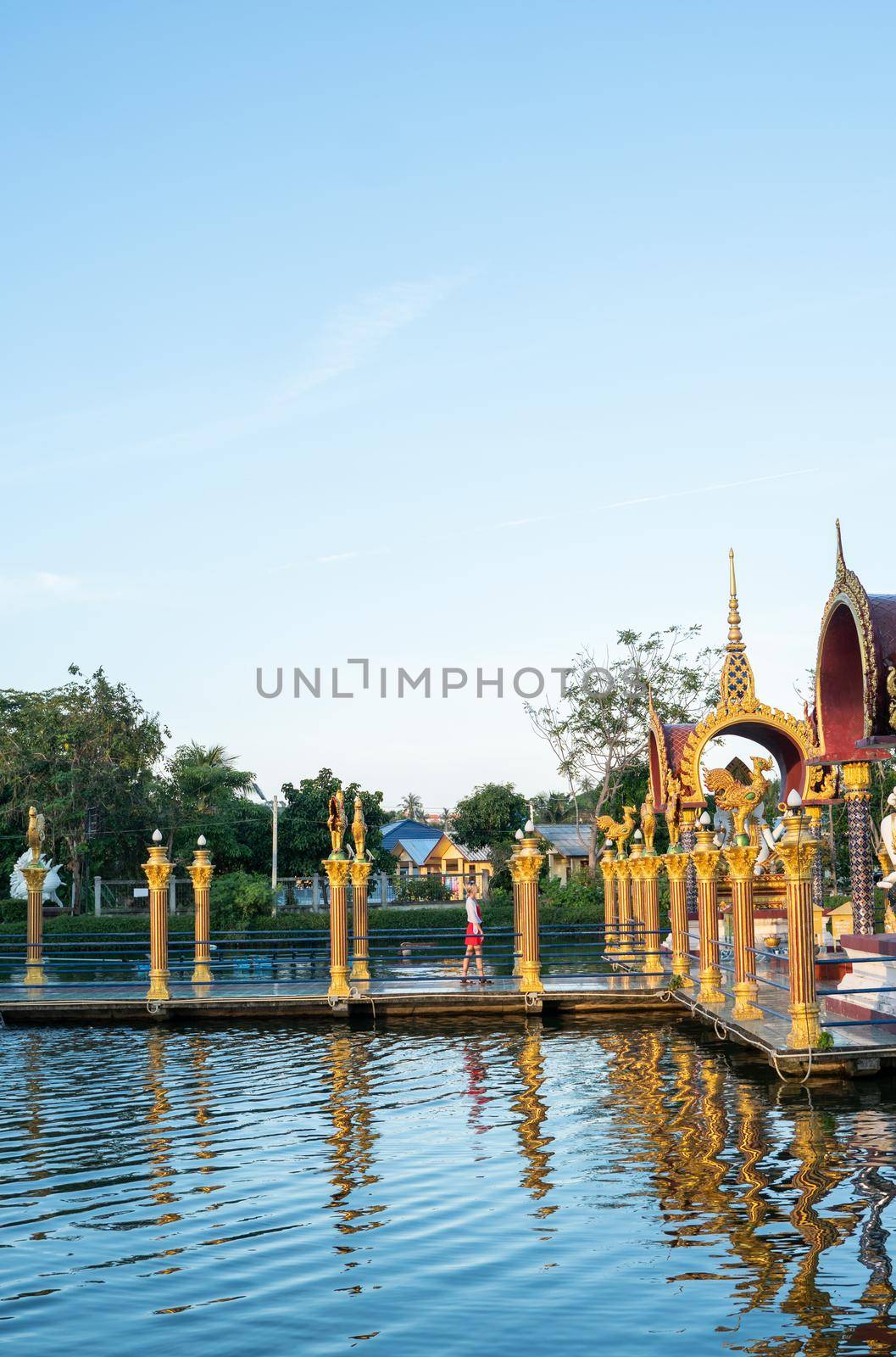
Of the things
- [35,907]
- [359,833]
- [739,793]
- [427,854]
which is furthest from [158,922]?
[427,854]

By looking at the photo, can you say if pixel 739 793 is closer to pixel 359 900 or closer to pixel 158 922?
pixel 359 900

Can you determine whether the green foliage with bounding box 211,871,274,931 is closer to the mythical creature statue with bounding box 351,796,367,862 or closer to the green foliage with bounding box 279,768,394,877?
the green foliage with bounding box 279,768,394,877

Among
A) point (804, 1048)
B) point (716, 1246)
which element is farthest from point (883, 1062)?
point (716, 1246)

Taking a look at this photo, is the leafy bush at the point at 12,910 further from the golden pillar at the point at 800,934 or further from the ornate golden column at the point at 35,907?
the golden pillar at the point at 800,934

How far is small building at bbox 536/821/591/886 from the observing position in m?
68.2

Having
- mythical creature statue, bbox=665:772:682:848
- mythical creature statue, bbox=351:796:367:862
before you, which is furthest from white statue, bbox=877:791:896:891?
mythical creature statue, bbox=351:796:367:862

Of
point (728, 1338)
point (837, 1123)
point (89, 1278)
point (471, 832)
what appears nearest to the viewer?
point (728, 1338)

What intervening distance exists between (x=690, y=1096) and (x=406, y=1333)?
6.69 m

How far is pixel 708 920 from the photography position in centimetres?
1788

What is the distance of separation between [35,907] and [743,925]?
13716 mm

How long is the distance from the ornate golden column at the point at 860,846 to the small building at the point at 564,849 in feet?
164

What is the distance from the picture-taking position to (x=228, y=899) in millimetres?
41438

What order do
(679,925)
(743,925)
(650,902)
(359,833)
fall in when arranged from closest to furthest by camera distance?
1. (743,925)
2. (679,925)
3. (359,833)
4. (650,902)

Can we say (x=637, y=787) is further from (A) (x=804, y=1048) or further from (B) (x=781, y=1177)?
(B) (x=781, y=1177)
